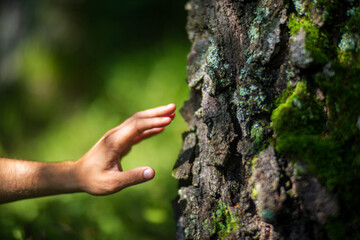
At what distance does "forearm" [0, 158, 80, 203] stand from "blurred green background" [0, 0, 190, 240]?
97cm

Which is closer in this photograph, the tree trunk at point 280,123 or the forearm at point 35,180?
the tree trunk at point 280,123

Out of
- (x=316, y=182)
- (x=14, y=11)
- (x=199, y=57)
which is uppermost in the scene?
(x=14, y=11)

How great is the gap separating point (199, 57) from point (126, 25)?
85.4 inches

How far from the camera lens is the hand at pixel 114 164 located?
1.38 m

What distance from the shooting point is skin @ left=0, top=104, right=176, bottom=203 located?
144 cm

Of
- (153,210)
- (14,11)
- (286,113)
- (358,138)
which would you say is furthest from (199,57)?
(14,11)

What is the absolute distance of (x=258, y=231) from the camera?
116 centimetres

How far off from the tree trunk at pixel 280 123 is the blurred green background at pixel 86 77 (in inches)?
53.4

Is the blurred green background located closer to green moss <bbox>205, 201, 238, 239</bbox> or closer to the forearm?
the forearm

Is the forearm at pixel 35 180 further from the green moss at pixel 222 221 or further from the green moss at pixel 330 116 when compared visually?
the green moss at pixel 330 116

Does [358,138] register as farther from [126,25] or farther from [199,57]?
[126,25]

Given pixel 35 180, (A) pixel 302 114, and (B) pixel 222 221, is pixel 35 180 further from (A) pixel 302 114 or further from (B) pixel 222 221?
(A) pixel 302 114

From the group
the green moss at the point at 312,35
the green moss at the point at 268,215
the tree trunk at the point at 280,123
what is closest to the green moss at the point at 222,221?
the tree trunk at the point at 280,123

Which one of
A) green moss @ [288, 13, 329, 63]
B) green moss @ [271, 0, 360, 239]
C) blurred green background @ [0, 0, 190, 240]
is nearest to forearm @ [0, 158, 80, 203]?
blurred green background @ [0, 0, 190, 240]
